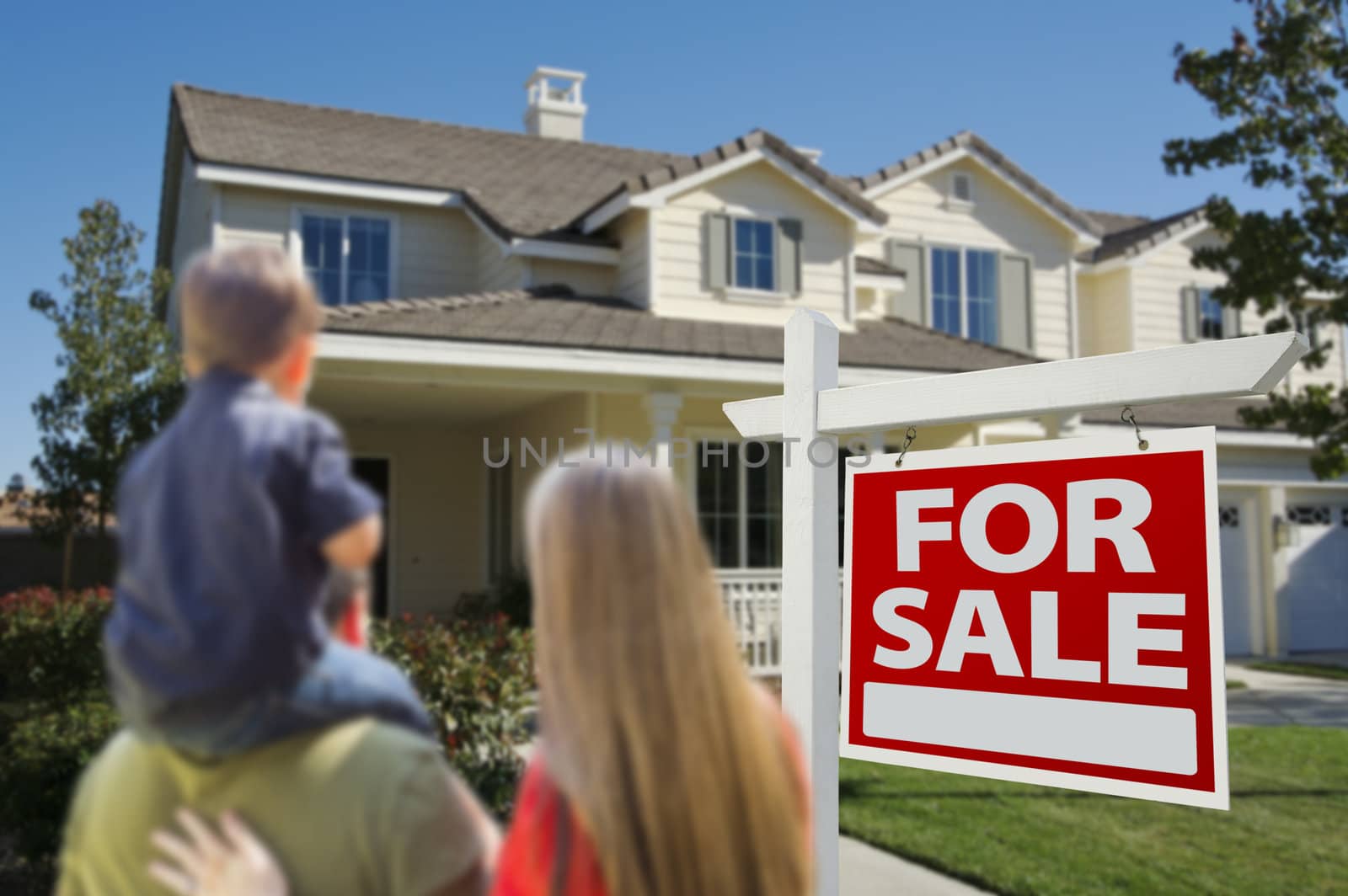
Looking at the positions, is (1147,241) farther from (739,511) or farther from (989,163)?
(739,511)

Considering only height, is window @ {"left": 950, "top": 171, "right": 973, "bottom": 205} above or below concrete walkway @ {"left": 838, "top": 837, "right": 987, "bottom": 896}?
above

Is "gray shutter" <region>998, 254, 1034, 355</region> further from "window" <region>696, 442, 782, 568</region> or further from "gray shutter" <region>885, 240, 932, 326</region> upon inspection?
"window" <region>696, 442, 782, 568</region>

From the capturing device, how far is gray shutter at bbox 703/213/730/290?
496 inches

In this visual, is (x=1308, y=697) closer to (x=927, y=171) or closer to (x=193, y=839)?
(x=927, y=171)

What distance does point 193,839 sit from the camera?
104 centimetres

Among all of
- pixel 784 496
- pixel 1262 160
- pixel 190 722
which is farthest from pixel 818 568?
pixel 1262 160

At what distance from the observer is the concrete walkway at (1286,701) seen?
10352 millimetres

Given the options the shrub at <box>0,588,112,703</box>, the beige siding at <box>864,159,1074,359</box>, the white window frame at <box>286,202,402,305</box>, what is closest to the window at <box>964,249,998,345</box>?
the beige siding at <box>864,159,1074,359</box>

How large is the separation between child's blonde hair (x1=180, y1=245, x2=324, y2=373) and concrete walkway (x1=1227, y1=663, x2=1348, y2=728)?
1063cm

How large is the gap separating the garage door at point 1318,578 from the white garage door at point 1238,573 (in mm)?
603

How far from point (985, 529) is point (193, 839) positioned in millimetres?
2369

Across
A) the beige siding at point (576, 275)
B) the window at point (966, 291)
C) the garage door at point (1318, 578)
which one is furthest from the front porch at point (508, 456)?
the garage door at point (1318, 578)

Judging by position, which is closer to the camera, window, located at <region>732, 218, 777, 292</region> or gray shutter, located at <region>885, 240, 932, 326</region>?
window, located at <region>732, 218, 777, 292</region>

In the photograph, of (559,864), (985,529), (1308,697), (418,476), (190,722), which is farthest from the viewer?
(418,476)
